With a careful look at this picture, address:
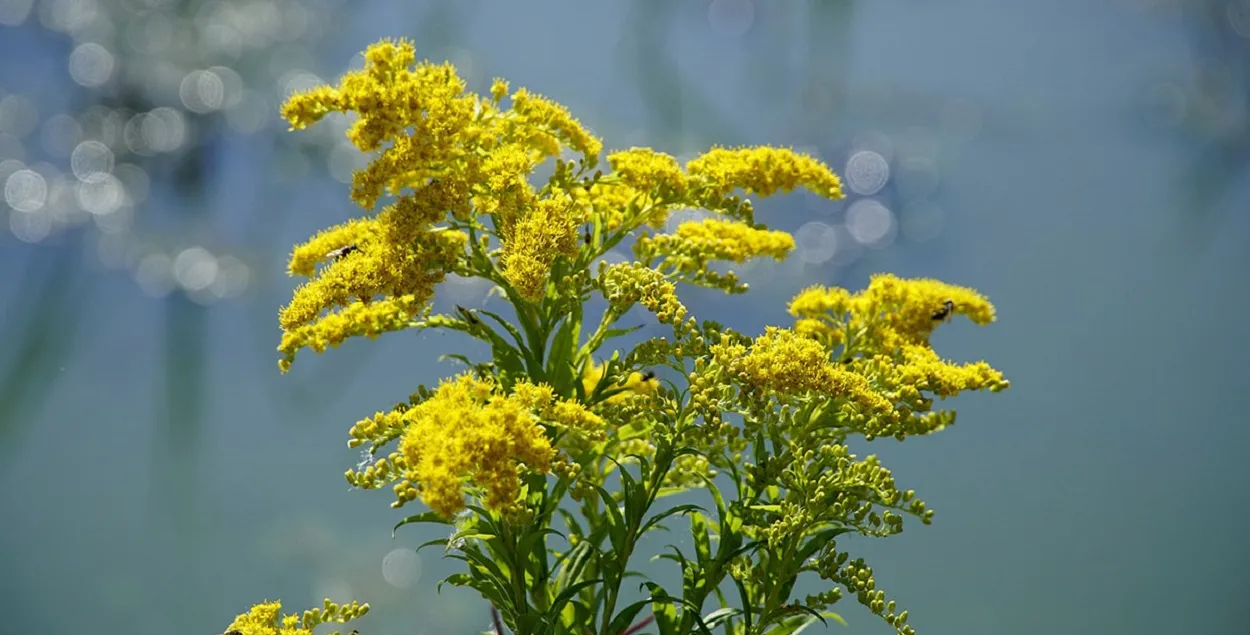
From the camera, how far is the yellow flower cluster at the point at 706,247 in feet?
3.26

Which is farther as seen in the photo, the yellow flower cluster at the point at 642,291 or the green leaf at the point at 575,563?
the green leaf at the point at 575,563

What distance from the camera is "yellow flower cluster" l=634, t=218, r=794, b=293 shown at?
100 centimetres

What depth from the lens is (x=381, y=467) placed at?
782mm

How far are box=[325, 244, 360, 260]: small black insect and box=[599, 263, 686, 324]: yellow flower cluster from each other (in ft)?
0.72

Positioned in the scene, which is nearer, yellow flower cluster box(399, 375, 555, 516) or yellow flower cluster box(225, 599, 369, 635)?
yellow flower cluster box(399, 375, 555, 516)

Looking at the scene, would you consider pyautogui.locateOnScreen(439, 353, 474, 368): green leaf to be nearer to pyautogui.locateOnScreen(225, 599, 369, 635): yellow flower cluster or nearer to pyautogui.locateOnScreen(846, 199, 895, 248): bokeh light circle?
pyautogui.locateOnScreen(225, 599, 369, 635): yellow flower cluster

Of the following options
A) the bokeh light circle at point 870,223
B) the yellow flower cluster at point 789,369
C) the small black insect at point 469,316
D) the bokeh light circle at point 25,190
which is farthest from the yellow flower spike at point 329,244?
the bokeh light circle at point 25,190

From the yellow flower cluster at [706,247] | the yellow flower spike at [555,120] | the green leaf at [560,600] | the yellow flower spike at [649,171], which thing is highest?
the yellow flower spike at [555,120]

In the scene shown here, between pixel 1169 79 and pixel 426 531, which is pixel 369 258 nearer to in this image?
pixel 426 531

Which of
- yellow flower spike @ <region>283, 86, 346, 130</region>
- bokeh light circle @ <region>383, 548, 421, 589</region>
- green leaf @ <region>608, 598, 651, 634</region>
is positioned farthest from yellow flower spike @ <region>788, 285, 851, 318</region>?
bokeh light circle @ <region>383, 548, 421, 589</region>

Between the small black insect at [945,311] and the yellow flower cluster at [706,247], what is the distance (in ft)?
0.54

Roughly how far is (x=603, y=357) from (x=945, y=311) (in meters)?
0.36

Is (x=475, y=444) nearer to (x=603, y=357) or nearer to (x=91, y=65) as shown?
(x=603, y=357)

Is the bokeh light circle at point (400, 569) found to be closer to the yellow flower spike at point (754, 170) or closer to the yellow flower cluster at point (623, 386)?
the yellow flower cluster at point (623, 386)
